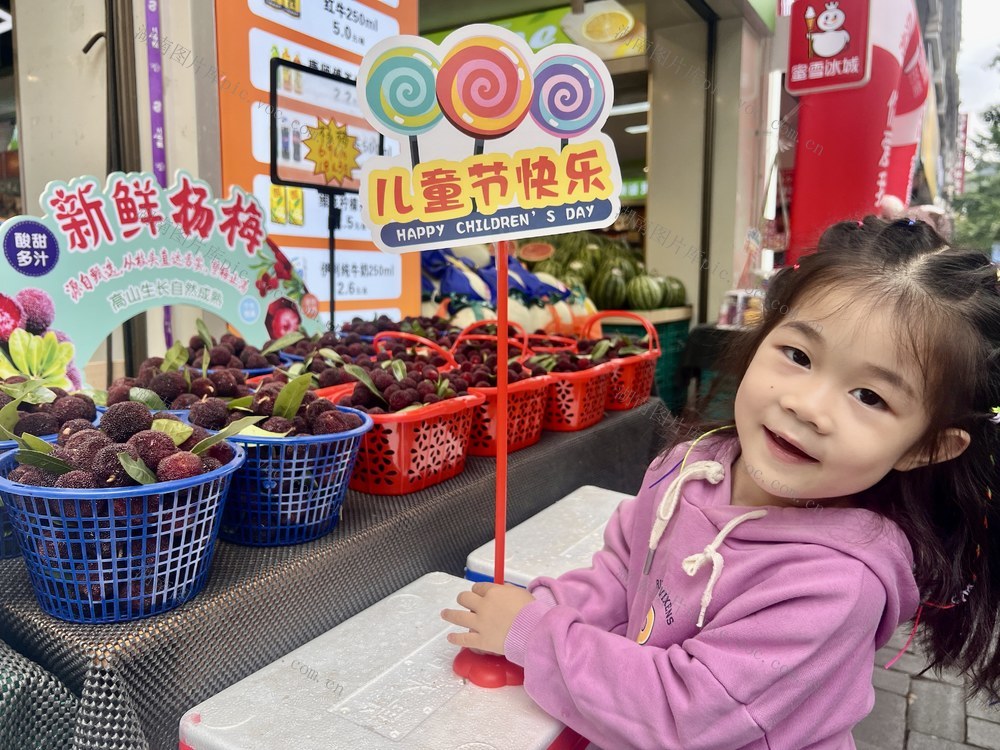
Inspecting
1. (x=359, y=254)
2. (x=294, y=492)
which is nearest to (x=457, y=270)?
(x=359, y=254)

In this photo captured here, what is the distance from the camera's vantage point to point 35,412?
1045 millimetres

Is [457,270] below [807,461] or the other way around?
the other way around

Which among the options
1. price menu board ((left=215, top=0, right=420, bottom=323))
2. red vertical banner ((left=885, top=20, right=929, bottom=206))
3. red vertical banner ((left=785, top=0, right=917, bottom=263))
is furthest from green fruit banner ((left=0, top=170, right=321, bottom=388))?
red vertical banner ((left=885, top=20, right=929, bottom=206))

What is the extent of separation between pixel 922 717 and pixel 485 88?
2.07 m

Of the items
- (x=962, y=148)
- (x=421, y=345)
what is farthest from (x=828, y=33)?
(x=962, y=148)

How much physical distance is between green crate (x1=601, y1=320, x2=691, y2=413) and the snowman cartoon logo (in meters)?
1.88

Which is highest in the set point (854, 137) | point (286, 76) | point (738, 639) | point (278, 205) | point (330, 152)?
point (854, 137)

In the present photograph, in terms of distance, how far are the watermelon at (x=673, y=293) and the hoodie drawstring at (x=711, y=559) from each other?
420cm

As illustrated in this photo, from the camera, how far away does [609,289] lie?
15.1ft

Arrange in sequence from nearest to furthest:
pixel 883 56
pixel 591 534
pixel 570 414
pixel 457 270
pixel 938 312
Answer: pixel 938 312 < pixel 591 534 < pixel 570 414 < pixel 457 270 < pixel 883 56

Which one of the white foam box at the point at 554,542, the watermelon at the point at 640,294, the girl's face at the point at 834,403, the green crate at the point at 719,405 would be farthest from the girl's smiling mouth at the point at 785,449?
the watermelon at the point at 640,294

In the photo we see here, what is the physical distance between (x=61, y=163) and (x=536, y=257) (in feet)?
8.44

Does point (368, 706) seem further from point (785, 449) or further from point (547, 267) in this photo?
point (547, 267)

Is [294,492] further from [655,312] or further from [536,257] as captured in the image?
[655,312]
